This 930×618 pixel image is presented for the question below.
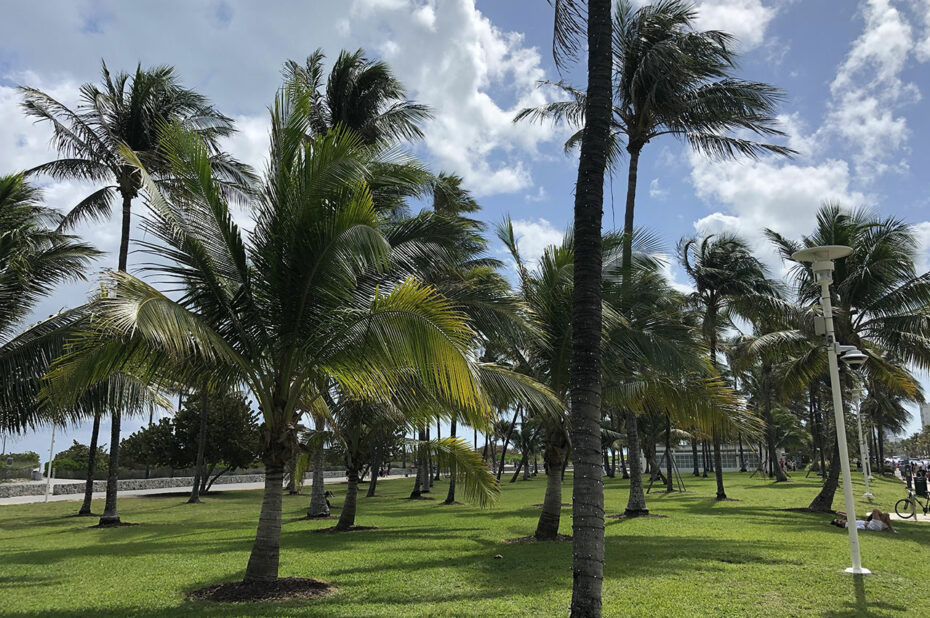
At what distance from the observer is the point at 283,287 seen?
27.0 ft

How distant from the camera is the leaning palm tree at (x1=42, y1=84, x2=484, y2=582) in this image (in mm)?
7766

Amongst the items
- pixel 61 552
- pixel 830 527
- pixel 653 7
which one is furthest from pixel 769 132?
pixel 61 552

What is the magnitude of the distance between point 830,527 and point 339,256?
44.1 ft

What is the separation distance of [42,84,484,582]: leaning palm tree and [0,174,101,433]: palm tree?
182 inches

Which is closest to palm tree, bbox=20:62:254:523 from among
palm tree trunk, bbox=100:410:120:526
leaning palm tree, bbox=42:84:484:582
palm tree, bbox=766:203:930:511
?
palm tree trunk, bbox=100:410:120:526

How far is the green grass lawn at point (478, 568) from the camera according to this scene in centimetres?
723

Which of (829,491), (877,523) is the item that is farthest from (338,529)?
(829,491)

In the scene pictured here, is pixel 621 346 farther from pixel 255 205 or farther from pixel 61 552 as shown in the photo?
pixel 61 552

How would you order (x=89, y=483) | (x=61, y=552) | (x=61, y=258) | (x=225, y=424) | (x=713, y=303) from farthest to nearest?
(x=225, y=424) → (x=713, y=303) → (x=89, y=483) → (x=61, y=258) → (x=61, y=552)

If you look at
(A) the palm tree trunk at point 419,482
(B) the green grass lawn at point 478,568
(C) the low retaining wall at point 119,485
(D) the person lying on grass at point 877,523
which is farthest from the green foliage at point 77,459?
A: (D) the person lying on grass at point 877,523

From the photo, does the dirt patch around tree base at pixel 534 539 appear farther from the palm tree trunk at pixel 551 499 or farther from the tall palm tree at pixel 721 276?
the tall palm tree at pixel 721 276

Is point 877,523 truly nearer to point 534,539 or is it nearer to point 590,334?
point 534,539

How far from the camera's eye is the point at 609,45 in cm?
616

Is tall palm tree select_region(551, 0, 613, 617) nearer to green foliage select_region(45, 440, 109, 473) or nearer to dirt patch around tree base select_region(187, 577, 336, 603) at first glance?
dirt patch around tree base select_region(187, 577, 336, 603)
